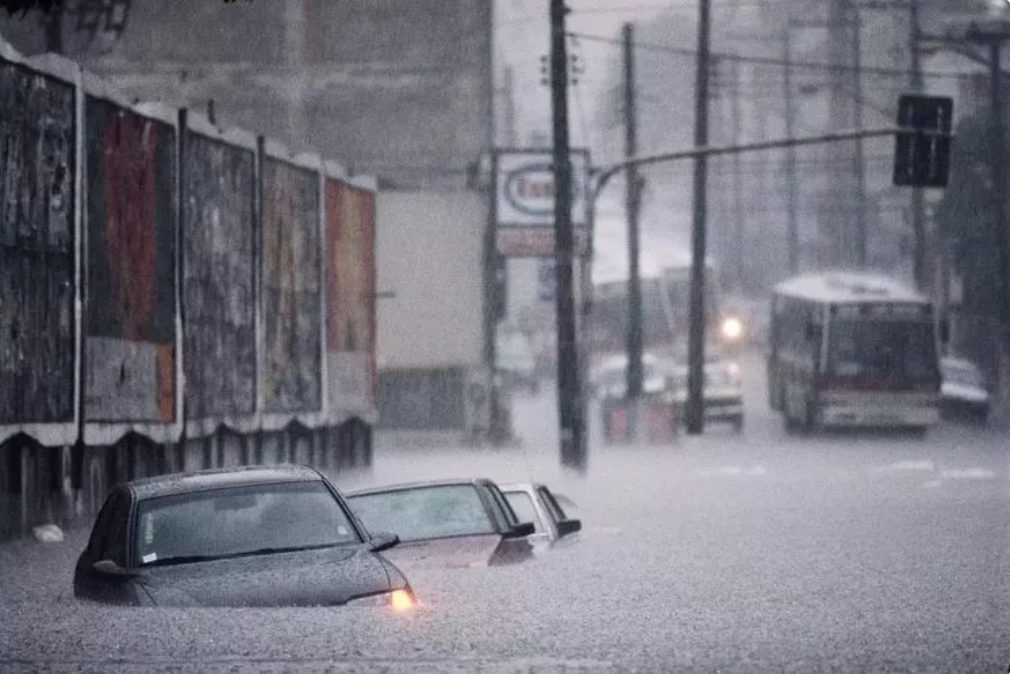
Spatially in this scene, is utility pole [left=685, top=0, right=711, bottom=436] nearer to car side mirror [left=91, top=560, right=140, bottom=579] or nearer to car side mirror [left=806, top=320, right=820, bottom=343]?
car side mirror [left=806, top=320, right=820, bottom=343]

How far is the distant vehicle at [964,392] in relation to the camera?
206 feet

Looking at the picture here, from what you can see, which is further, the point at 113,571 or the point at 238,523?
the point at 238,523

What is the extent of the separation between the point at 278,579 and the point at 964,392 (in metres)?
52.2

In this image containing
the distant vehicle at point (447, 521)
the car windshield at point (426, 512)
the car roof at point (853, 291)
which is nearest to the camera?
the distant vehicle at point (447, 521)

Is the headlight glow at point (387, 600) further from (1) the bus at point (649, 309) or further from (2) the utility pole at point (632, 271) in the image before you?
(1) the bus at point (649, 309)

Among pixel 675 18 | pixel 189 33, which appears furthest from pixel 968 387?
pixel 675 18

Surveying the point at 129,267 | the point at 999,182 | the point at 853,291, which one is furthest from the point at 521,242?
the point at 129,267

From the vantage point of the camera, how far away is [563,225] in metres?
39.2

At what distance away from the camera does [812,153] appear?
117688mm

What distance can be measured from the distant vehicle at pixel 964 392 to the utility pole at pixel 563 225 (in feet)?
79.2

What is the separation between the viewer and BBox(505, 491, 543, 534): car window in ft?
68.1

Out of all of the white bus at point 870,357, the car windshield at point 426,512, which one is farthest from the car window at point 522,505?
the white bus at point 870,357

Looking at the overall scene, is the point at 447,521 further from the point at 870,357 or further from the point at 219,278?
the point at 870,357

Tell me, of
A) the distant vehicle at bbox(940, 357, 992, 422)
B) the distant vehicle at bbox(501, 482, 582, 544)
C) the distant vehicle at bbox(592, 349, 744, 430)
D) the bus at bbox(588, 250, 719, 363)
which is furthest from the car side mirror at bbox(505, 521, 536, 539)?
the bus at bbox(588, 250, 719, 363)
